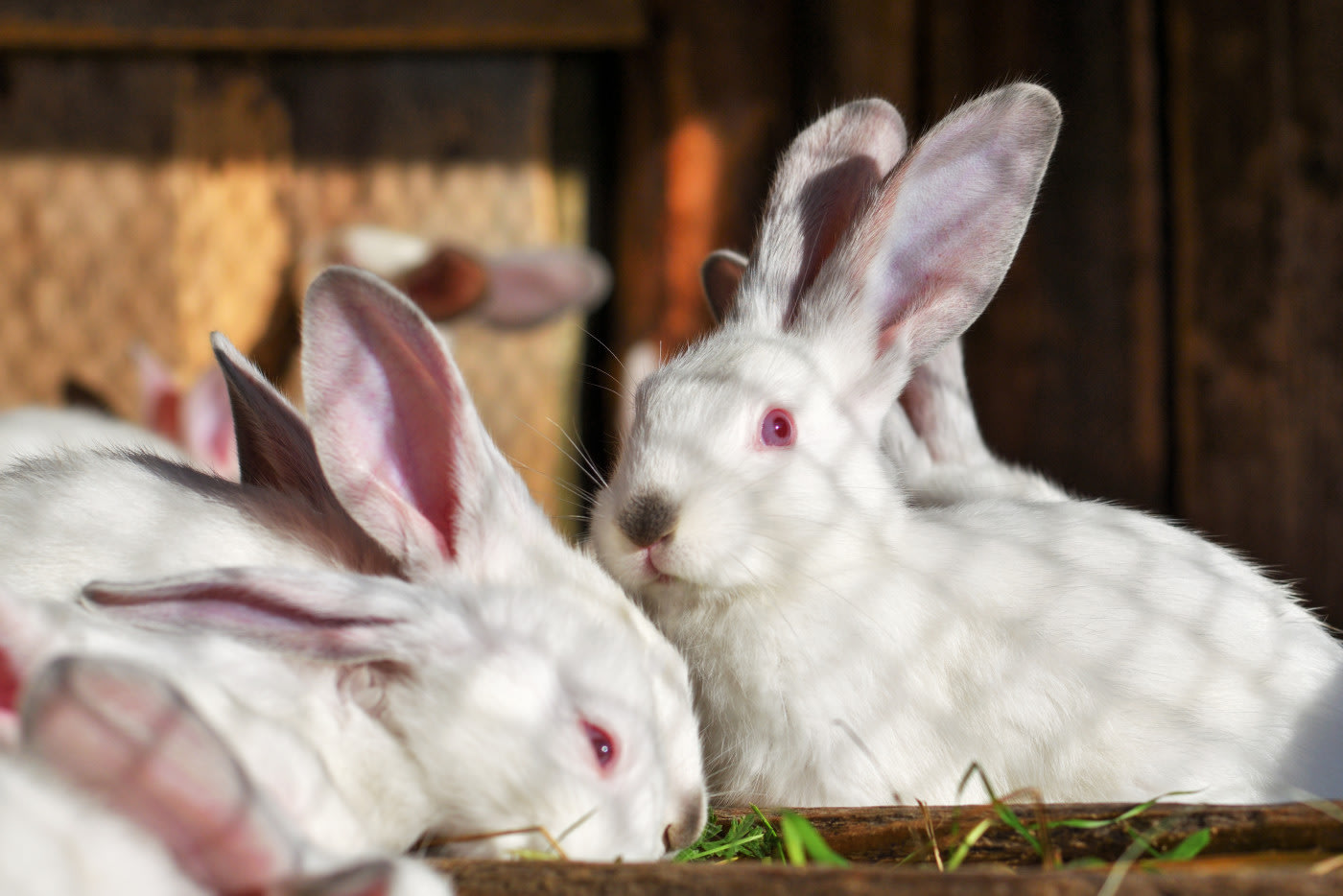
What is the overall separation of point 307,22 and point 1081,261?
264 centimetres

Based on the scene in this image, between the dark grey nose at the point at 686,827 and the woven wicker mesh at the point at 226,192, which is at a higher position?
the woven wicker mesh at the point at 226,192

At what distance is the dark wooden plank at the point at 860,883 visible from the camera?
3.59 feet

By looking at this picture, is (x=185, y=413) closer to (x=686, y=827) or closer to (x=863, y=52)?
(x=863, y=52)

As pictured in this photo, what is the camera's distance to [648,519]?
175 cm

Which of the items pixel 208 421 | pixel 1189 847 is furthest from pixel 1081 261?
pixel 208 421

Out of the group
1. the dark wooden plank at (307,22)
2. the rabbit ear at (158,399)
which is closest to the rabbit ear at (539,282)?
the dark wooden plank at (307,22)

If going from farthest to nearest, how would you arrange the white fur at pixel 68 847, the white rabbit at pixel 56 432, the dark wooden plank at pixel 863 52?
1. the dark wooden plank at pixel 863 52
2. the white rabbit at pixel 56 432
3. the white fur at pixel 68 847

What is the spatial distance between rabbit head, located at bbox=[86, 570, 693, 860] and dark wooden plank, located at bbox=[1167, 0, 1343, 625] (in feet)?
8.41

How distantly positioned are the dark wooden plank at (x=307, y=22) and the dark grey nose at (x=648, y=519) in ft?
8.82

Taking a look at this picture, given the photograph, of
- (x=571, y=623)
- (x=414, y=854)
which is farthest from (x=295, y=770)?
(x=571, y=623)

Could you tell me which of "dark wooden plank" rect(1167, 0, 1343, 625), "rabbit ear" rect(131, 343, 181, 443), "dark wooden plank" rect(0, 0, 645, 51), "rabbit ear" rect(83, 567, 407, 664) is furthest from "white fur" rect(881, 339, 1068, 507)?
"rabbit ear" rect(131, 343, 181, 443)

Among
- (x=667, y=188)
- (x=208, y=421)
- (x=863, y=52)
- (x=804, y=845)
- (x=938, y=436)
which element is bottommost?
(x=208, y=421)

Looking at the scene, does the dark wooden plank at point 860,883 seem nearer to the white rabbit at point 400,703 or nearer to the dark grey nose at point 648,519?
the white rabbit at point 400,703

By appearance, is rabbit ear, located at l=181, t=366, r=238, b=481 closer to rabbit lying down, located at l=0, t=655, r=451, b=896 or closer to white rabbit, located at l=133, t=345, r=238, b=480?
white rabbit, located at l=133, t=345, r=238, b=480
